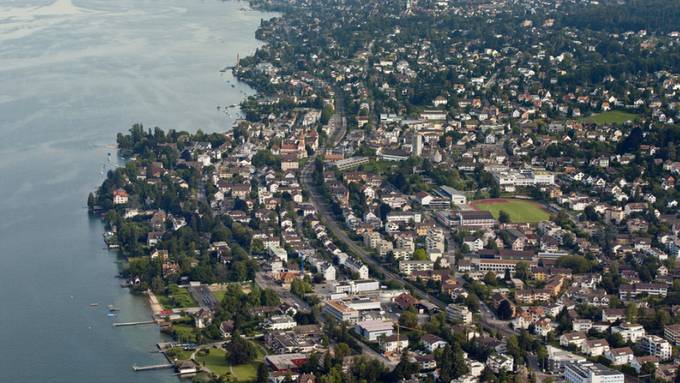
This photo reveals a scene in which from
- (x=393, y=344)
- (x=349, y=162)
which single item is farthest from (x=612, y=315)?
(x=349, y=162)

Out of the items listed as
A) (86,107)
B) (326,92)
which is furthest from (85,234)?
(326,92)

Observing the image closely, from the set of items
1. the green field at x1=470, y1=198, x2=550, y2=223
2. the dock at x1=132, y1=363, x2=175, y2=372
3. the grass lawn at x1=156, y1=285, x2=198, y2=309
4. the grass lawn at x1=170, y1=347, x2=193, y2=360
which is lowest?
the green field at x1=470, y1=198, x2=550, y2=223

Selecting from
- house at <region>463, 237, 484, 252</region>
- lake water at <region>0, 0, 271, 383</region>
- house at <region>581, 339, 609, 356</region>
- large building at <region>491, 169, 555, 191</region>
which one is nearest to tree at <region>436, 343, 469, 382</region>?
house at <region>581, 339, 609, 356</region>

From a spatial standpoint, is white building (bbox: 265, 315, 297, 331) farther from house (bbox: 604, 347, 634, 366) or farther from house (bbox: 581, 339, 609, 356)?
house (bbox: 604, 347, 634, 366)

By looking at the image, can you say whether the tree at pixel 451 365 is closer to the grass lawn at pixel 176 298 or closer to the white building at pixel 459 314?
the white building at pixel 459 314

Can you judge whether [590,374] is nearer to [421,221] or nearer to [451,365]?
[451,365]

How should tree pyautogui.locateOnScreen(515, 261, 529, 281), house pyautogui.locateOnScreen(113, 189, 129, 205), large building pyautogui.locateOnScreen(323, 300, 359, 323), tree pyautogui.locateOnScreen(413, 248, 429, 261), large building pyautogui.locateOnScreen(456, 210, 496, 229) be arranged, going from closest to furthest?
large building pyautogui.locateOnScreen(323, 300, 359, 323)
tree pyautogui.locateOnScreen(515, 261, 529, 281)
tree pyautogui.locateOnScreen(413, 248, 429, 261)
large building pyautogui.locateOnScreen(456, 210, 496, 229)
house pyautogui.locateOnScreen(113, 189, 129, 205)

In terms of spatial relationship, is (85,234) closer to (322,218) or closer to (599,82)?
(322,218)
